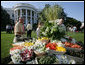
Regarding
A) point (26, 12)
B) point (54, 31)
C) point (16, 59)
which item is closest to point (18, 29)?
point (54, 31)

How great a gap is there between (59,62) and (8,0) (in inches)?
115

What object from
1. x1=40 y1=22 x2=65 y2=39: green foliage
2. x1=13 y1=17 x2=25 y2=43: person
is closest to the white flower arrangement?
x1=40 y1=22 x2=65 y2=39: green foliage

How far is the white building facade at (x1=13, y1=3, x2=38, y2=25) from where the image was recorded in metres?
49.4

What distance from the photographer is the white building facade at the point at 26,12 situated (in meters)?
49.4

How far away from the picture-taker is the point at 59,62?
3.38m

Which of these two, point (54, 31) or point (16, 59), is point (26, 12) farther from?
point (16, 59)

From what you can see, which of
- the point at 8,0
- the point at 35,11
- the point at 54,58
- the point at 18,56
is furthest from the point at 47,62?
the point at 35,11

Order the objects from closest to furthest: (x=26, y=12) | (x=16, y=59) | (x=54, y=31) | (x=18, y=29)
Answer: (x=16, y=59)
(x=54, y=31)
(x=18, y=29)
(x=26, y=12)

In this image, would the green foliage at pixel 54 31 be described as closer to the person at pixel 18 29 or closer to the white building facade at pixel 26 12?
the person at pixel 18 29

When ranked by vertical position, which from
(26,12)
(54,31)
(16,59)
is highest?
(26,12)

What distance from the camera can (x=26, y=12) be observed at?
172 feet

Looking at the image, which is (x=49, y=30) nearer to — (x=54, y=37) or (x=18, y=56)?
(x=54, y=37)

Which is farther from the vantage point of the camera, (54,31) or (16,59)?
(54,31)

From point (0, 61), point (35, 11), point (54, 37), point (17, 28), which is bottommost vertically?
point (0, 61)
